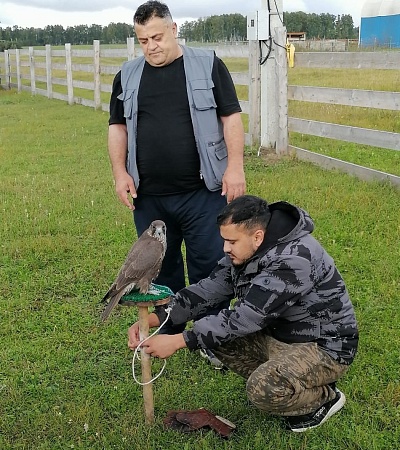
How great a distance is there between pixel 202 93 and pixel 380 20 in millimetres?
50881

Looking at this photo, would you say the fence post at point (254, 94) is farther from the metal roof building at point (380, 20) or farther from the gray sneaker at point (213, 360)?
the metal roof building at point (380, 20)

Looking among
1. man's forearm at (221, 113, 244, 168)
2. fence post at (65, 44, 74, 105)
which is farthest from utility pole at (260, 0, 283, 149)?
fence post at (65, 44, 74, 105)

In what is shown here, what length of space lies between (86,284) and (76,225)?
1.52 m

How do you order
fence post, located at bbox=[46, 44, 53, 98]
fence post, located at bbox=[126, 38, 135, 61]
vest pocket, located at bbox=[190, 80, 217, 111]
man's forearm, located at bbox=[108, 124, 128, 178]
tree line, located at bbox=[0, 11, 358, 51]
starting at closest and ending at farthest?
vest pocket, located at bbox=[190, 80, 217, 111]
man's forearm, located at bbox=[108, 124, 128, 178]
fence post, located at bbox=[126, 38, 135, 61]
fence post, located at bbox=[46, 44, 53, 98]
tree line, located at bbox=[0, 11, 358, 51]

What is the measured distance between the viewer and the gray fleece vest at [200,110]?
3.66 m

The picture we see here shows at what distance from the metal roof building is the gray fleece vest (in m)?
46.4

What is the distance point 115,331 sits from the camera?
4.49 m

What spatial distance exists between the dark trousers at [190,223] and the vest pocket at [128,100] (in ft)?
1.68

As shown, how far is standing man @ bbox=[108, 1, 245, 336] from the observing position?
12.0 ft

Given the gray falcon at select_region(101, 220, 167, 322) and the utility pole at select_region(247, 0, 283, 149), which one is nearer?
the gray falcon at select_region(101, 220, 167, 322)

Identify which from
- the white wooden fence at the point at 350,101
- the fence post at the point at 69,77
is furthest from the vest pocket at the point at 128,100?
the fence post at the point at 69,77

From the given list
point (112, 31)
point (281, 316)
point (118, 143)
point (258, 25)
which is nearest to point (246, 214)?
point (281, 316)

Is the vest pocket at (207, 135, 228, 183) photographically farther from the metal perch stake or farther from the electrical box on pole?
the electrical box on pole

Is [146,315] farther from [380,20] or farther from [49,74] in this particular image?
[380,20]
